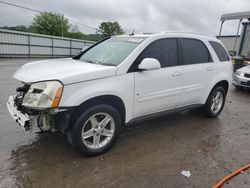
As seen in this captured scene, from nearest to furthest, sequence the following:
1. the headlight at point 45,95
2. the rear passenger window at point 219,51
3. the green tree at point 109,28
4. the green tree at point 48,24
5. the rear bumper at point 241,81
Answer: the headlight at point 45,95
the rear passenger window at point 219,51
the rear bumper at point 241,81
the green tree at point 48,24
the green tree at point 109,28

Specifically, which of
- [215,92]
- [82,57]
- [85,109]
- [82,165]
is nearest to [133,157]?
[82,165]

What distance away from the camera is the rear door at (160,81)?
3.17m

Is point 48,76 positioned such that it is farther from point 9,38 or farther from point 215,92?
point 9,38

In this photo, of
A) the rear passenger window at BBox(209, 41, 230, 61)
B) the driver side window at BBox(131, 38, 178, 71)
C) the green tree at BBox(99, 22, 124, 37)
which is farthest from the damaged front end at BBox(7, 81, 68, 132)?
the green tree at BBox(99, 22, 124, 37)

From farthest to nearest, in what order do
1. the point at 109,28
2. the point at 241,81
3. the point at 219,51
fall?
the point at 109,28, the point at 241,81, the point at 219,51

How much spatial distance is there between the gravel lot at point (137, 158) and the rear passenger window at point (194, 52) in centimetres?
144

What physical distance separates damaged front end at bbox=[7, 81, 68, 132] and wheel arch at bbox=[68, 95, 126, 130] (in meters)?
0.19

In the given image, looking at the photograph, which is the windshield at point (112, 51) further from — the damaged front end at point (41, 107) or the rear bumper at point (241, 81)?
the rear bumper at point (241, 81)

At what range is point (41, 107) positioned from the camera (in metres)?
2.35

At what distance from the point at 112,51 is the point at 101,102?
1136 millimetres

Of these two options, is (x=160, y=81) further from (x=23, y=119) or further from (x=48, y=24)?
(x=48, y=24)

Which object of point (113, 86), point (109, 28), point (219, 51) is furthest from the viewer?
point (109, 28)

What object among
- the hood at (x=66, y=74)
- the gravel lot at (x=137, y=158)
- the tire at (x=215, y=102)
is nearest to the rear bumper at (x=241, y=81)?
the tire at (x=215, y=102)

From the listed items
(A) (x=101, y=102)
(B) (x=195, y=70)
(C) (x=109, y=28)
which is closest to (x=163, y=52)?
(B) (x=195, y=70)
